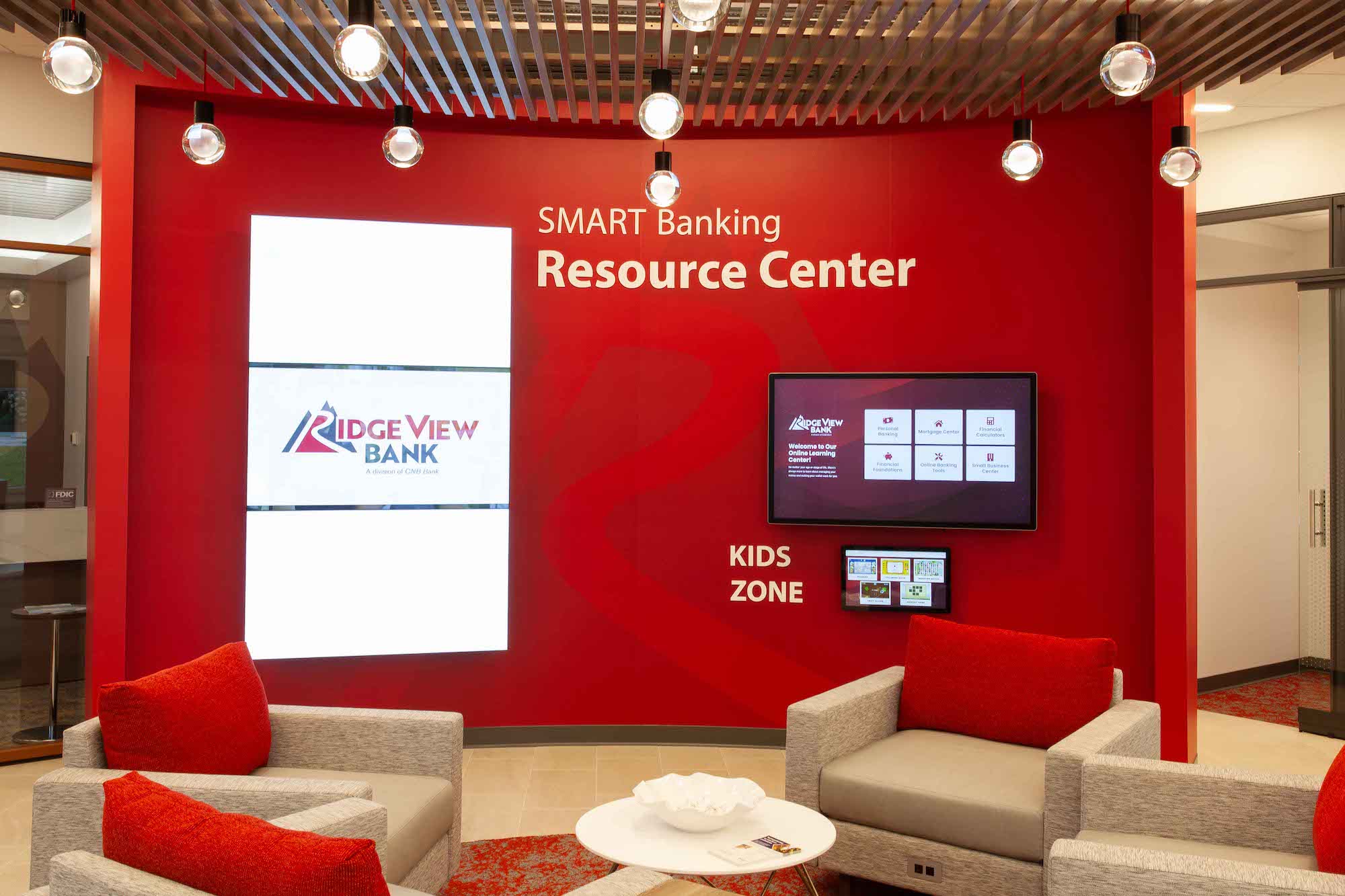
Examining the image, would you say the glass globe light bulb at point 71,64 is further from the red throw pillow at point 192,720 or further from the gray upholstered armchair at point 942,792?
the gray upholstered armchair at point 942,792

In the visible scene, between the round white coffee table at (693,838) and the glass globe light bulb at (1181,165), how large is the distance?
9.33ft

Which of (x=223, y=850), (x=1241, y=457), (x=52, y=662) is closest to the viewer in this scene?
(x=223, y=850)

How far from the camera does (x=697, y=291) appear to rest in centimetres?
553

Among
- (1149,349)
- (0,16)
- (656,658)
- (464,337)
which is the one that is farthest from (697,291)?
(0,16)

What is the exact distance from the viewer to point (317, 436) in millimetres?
5102

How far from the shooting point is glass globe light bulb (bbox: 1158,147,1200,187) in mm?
3969

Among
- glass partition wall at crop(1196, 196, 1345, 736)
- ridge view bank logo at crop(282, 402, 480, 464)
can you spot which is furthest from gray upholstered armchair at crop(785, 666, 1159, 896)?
glass partition wall at crop(1196, 196, 1345, 736)

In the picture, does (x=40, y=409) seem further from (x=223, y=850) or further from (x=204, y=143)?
(x=223, y=850)

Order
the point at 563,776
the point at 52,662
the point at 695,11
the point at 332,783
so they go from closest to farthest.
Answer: the point at 695,11 → the point at 332,783 → the point at 563,776 → the point at 52,662

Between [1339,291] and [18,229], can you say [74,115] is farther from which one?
[1339,291]

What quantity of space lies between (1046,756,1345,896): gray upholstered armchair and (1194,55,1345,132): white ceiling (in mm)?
3971

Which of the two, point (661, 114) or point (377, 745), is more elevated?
point (661, 114)

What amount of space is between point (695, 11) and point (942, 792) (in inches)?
101

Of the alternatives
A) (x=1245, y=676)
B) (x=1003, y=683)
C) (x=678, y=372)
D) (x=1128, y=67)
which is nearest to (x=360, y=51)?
(x=1128, y=67)
